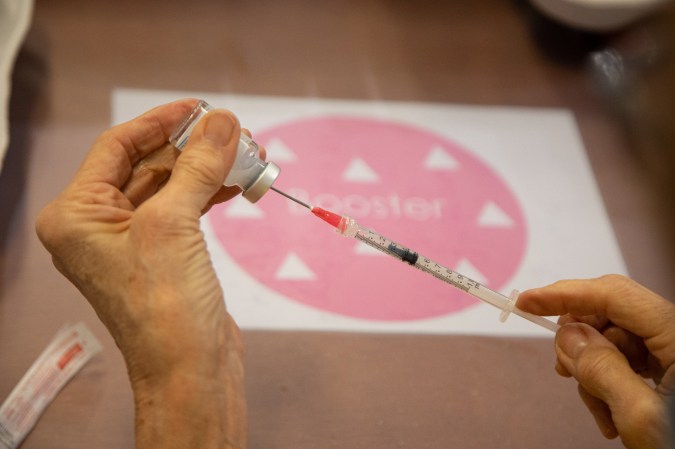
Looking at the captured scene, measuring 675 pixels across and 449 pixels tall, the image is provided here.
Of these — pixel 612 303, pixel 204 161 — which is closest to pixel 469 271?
pixel 612 303

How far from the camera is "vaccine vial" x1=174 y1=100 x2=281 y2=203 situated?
784 millimetres

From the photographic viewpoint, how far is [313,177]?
1.28 metres

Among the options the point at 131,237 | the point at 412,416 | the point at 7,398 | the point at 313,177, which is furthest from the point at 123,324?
the point at 313,177

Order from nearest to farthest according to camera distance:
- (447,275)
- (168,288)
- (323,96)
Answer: (168,288)
(447,275)
(323,96)

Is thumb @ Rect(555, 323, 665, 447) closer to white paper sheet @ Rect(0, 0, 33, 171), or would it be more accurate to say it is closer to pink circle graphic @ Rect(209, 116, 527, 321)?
pink circle graphic @ Rect(209, 116, 527, 321)

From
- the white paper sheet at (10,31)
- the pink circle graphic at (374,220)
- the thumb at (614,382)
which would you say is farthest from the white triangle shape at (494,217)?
the white paper sheet at (10,31)

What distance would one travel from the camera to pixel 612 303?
2.61 ft

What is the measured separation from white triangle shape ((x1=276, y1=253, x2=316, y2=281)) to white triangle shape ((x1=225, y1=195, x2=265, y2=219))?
11 cm

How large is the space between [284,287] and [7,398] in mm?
450

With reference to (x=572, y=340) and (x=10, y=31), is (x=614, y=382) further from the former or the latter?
(x=10, y=31)

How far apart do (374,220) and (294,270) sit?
0.62 ft

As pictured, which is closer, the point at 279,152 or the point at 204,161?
the point at 204,161

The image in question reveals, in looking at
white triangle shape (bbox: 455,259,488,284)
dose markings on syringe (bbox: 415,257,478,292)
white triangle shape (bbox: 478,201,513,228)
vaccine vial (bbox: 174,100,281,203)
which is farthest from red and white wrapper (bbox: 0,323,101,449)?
white triangle shape (bbox: 478,201,513,228)

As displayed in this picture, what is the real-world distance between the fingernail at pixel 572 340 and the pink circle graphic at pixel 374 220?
328 mm
